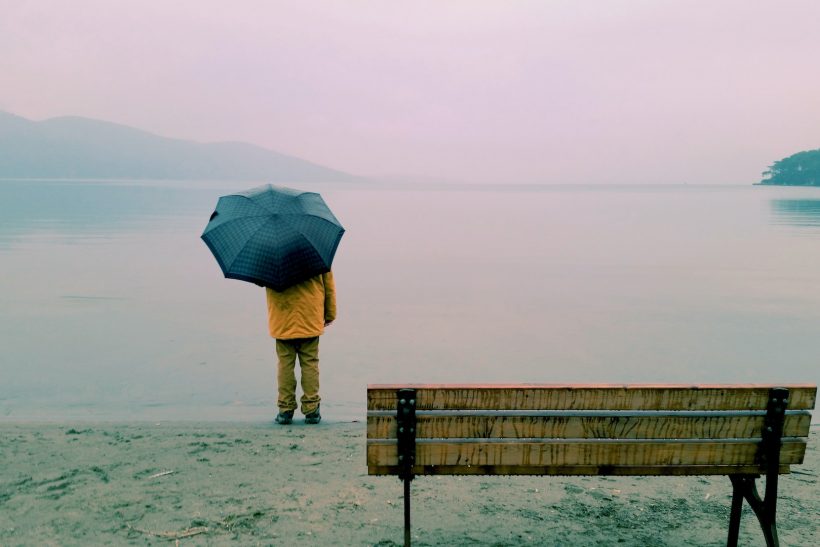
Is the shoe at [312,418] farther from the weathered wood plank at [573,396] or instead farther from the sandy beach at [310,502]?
the weathered wood plank at [573,396]

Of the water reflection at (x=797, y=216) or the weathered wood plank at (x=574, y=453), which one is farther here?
the water reflection at (x=797, y=216)

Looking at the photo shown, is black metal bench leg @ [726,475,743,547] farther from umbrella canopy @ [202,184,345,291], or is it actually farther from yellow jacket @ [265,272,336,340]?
yellow jacket @ [265,272,336,340]

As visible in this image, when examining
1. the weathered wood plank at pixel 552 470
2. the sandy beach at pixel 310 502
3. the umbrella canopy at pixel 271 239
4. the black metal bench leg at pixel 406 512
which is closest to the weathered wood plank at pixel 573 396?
the weathered wood plank at pixel 552 470

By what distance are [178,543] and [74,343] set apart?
6.79m

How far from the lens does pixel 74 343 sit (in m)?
Answer: 9.73

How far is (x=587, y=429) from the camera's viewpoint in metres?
3.40

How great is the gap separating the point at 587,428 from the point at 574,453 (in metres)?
0.14

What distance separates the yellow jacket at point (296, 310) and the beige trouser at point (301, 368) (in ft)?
0.41

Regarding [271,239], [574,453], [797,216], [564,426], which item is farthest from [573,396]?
[797,216]

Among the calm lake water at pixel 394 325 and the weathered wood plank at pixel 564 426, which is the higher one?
the weathered wood plank at pixel 564 426

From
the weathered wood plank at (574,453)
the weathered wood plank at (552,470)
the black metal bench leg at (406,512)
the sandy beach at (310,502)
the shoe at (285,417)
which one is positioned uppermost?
the weathered wood plank at (574,453)

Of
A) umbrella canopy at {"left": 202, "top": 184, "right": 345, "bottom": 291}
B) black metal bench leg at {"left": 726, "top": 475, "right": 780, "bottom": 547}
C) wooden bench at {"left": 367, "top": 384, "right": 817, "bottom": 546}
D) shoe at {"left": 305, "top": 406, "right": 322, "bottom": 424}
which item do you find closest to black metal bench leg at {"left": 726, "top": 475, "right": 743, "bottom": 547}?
black metal bench leg at {"left": 726, "top": 475, "right": 780, "bottom": 547}

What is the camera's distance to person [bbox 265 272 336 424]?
582cm

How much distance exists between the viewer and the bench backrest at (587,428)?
11.0ft
